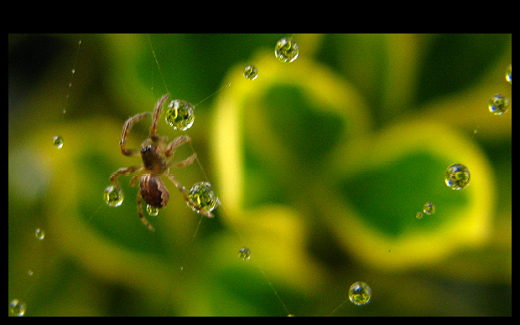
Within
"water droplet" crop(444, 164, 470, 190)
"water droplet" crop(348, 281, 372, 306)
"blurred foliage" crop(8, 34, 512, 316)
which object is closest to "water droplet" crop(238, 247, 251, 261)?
"blurred foliage" crop(8, 34, 512, 316)

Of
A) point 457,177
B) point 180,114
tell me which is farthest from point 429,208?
point 180,114

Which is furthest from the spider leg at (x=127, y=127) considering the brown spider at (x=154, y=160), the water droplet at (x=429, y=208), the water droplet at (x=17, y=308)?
the water droplet at (x=429, y=208)

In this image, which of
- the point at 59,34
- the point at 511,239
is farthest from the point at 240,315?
the point at 59,34

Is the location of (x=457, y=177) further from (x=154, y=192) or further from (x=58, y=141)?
(x=58, y=141)

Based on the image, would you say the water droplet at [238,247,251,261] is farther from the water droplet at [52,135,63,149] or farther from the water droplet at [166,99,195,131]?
the water droplet at [52,135,63,149]

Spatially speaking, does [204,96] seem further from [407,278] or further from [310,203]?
[407,278]

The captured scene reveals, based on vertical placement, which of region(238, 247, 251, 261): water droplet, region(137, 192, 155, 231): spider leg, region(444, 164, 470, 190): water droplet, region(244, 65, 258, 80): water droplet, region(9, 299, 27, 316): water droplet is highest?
region(244, 65, 258, 80): water droplet
